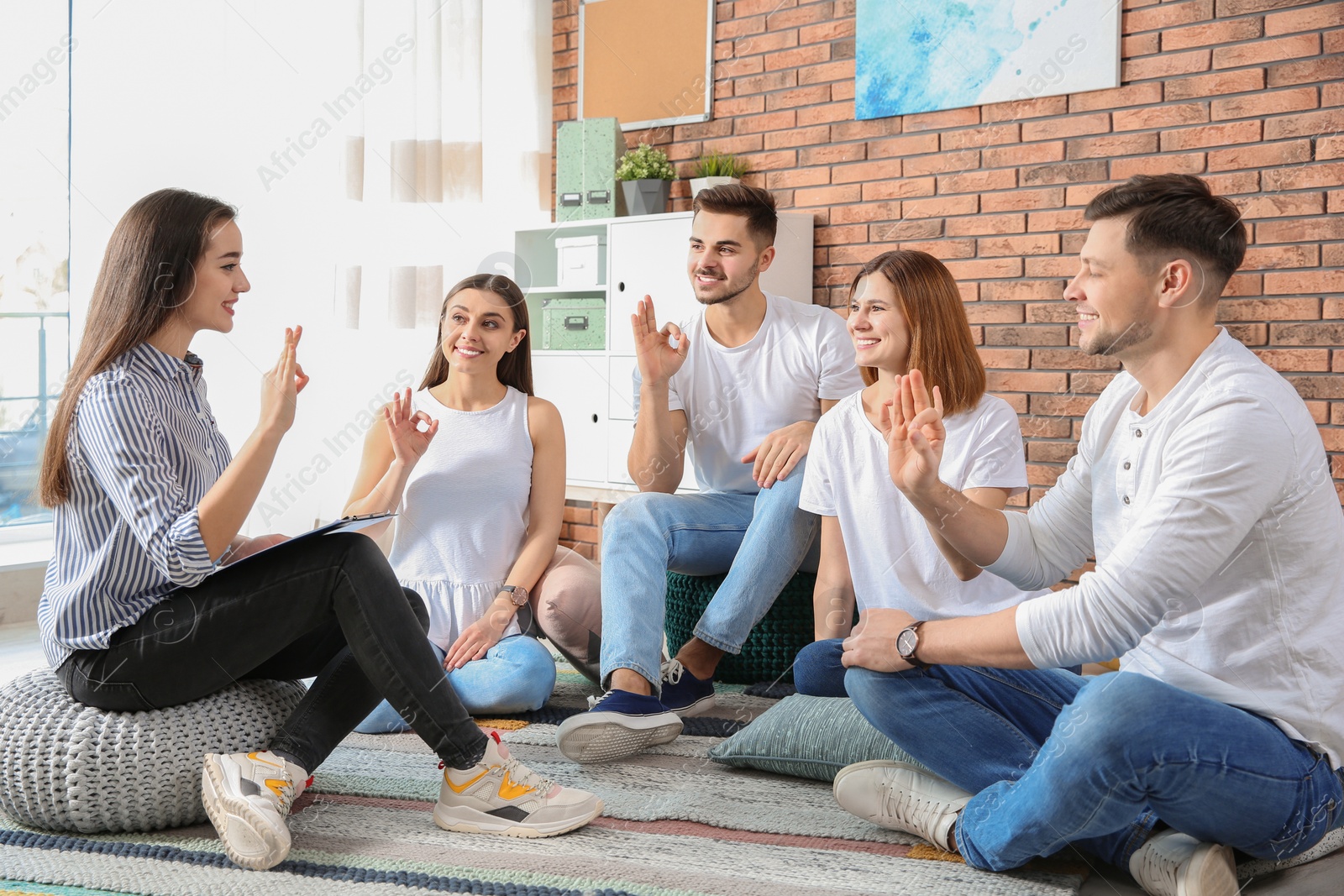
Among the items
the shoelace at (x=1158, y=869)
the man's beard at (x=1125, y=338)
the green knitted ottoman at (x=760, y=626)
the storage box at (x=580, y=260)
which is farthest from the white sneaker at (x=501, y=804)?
the storage box at (x=580, y=260)

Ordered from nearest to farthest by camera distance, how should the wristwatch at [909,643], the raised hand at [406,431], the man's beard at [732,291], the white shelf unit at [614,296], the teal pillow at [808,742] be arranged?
the wristwatch at [909,643] → the teal pillow at [808,742] → the raised hand at [406,431] → the man's beard at [732,291] → the white shelf unit at [614,296]

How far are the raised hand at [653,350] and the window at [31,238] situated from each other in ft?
6.72

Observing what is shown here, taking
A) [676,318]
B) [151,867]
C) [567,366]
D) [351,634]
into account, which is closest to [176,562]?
[351,634]

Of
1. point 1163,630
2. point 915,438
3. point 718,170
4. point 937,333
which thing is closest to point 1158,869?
point 1163,630

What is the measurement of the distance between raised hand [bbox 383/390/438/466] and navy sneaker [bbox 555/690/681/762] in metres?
0.66

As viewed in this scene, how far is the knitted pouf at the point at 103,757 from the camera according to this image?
5.48 ft

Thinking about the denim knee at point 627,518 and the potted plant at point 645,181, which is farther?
the potted plant at point 645,181

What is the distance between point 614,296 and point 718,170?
0.60m

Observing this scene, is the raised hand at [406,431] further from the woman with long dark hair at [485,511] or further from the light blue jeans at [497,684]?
the light blue jeans at [497,684]

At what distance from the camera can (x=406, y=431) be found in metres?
2.36

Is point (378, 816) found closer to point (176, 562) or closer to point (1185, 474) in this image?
point (176, 562)

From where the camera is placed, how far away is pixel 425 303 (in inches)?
174

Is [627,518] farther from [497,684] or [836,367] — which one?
[836,367]

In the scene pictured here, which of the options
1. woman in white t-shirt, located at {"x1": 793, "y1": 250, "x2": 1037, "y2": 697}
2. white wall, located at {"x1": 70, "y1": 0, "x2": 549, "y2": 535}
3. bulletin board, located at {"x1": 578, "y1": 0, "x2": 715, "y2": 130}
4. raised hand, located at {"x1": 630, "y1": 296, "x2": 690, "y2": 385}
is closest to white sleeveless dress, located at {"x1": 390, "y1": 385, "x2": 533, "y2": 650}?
raised hand, located at {"x1": 630, "y1": 296, "x2": 690, "y2": 385}
